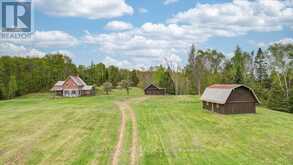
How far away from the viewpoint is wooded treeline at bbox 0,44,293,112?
49.9 meters

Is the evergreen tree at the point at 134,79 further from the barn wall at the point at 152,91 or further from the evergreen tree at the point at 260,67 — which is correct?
the evergreen tree at the point at 260,67

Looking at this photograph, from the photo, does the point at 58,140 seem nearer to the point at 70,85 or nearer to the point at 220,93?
the point at 220,93

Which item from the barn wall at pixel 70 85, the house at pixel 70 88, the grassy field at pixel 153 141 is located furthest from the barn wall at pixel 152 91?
the grassy field at pixel 153 141

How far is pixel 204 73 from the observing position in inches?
2591

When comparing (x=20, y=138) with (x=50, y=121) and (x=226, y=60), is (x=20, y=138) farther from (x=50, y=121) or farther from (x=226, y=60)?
(x=226, y=60)

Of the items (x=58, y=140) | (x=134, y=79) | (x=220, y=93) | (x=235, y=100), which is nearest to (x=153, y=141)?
(x=58, y=140)

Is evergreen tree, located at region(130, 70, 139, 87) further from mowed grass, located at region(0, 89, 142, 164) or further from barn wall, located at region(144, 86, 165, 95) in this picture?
mowed grass, located at region(0, 89, 142, 164)

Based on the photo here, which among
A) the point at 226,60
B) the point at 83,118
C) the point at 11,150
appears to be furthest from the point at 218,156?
the point at 226,60

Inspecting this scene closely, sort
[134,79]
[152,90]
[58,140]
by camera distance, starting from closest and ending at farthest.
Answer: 1. [58,140]
2. [152,90]
3. [134,79]

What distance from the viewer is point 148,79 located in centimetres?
9644

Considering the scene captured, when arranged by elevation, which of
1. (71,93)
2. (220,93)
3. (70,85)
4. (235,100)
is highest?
(70,85)

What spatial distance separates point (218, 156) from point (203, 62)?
55.1 m

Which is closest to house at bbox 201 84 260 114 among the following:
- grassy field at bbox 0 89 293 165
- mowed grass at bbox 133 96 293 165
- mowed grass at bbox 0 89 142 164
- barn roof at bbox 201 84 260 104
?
barn roof at bbox 201 84 260 104

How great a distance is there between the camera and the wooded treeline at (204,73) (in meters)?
49.9
